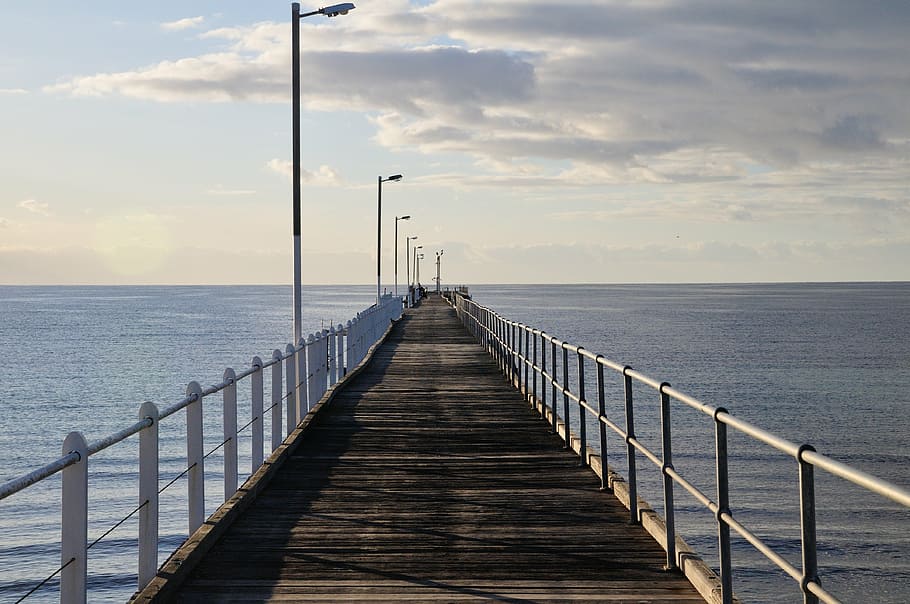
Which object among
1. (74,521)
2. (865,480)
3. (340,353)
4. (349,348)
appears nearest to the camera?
(865,480)

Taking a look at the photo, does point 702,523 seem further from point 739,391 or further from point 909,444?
point 739,391

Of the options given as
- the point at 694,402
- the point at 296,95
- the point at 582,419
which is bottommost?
the point at 582,419

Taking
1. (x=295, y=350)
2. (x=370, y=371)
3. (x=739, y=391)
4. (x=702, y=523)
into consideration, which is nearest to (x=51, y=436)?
(x=370, y=371)

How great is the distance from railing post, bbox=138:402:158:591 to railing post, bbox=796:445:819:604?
357 centimetres

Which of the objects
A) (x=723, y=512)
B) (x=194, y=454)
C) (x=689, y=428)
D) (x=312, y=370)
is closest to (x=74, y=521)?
(x=194, y=454)

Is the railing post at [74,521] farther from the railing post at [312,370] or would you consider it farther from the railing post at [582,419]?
the railing post at [312,370]

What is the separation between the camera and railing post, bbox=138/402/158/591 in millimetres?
6082

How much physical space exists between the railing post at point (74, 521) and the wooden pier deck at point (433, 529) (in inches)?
42.2

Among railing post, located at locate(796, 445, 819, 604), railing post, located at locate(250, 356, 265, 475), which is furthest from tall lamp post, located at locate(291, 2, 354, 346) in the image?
railing post, located at locate(796, 445, 819, 604)

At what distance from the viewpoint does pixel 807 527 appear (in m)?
4.20

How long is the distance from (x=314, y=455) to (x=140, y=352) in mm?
68371

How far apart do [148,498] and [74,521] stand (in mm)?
1129

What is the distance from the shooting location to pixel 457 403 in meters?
16.6

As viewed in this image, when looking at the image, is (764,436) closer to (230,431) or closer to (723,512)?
(723,512)
